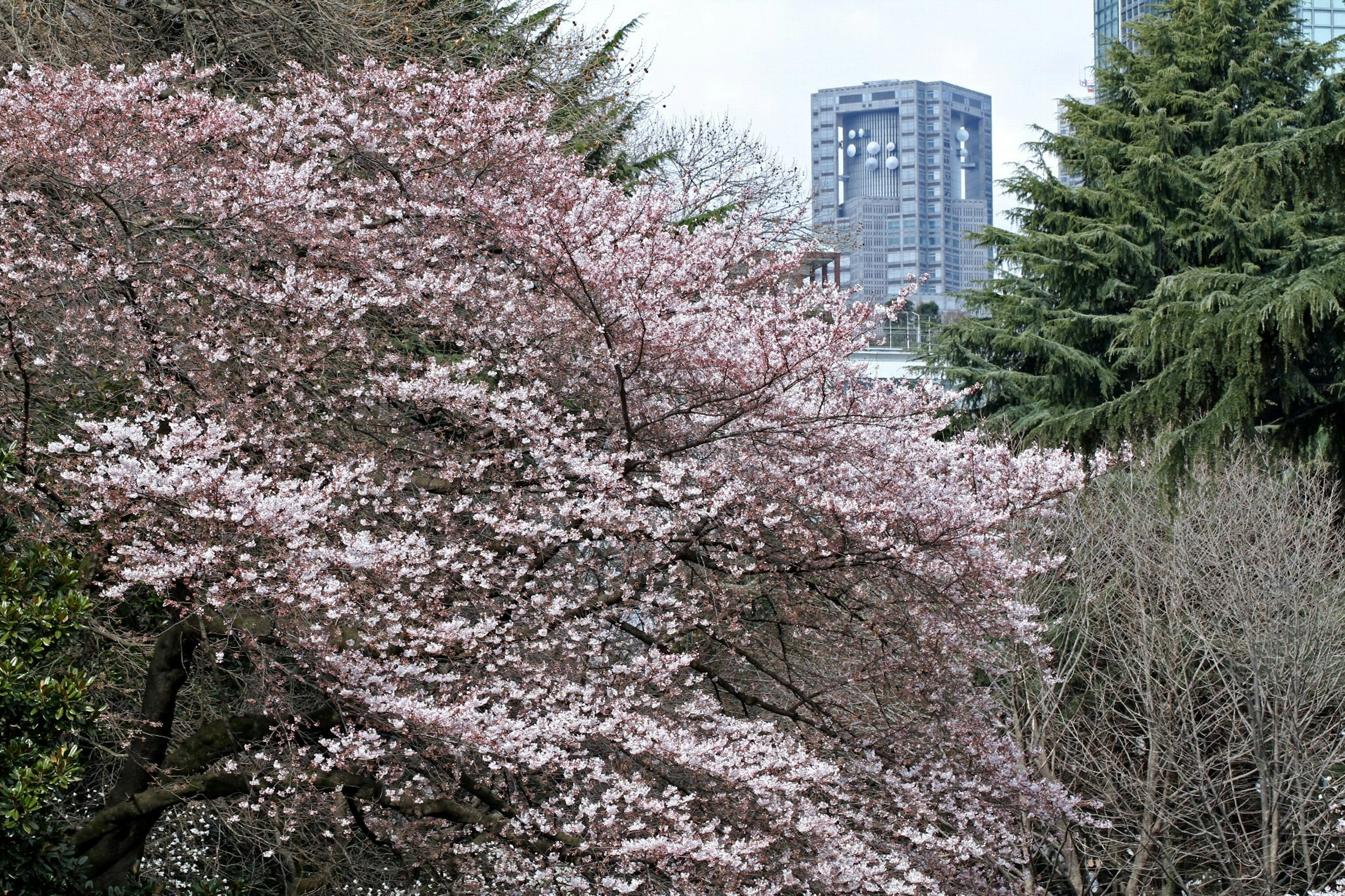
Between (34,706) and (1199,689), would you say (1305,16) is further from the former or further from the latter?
(34,706)

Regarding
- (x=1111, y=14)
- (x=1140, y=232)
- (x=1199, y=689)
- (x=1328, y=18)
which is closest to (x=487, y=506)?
(x=1199, y=689)

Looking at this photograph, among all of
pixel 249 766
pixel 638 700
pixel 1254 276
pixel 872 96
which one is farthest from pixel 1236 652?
pixel 872 96

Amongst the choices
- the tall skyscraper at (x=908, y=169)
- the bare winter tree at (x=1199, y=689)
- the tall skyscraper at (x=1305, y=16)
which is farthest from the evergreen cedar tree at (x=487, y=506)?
the tall skyscraper at (x=908, y=169)

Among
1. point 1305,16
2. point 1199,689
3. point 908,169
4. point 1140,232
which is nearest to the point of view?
point 1199,689

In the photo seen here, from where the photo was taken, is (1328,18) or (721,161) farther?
(1328,18)

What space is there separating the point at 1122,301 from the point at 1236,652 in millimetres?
5611

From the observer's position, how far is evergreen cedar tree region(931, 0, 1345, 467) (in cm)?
1360

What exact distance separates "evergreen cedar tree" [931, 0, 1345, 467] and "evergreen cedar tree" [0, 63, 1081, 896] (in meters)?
6.80

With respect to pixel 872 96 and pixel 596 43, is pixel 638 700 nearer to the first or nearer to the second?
pixel 596 43

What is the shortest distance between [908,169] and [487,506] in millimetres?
176909

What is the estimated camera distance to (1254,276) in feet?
33.6

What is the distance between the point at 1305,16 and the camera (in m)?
103

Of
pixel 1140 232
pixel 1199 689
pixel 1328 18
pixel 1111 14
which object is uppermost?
pixel 1111 14

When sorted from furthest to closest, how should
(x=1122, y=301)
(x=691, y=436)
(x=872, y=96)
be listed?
1. (x=872, y=96)
2. (x=1122, y=301)
3. (x=691, y=436)
